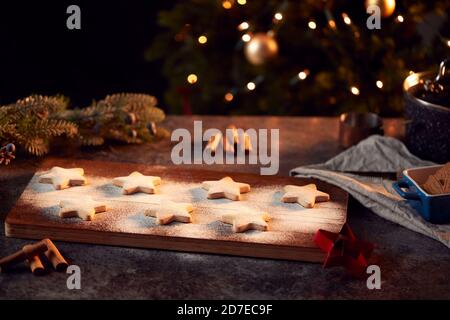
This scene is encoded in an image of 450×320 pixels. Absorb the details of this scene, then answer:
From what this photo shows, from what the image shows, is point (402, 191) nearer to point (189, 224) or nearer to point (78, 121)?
point (189, 224)

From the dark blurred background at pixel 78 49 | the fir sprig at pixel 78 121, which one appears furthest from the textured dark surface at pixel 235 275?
the dark blurred background at pixel 78 49

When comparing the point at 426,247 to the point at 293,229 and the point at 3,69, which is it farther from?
the point at 3,69

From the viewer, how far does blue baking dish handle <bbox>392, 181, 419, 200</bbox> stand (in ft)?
5.37

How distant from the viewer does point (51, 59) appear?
3.59 meters

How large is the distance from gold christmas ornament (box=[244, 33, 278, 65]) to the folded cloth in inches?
36.8

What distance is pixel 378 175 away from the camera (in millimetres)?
1878

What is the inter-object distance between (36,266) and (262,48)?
170cm

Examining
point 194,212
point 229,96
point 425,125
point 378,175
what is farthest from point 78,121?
point 229,96

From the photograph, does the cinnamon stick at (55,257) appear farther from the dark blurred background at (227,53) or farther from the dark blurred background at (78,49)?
the dark blurred background at (78,49)

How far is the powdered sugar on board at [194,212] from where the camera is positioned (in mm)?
1507
